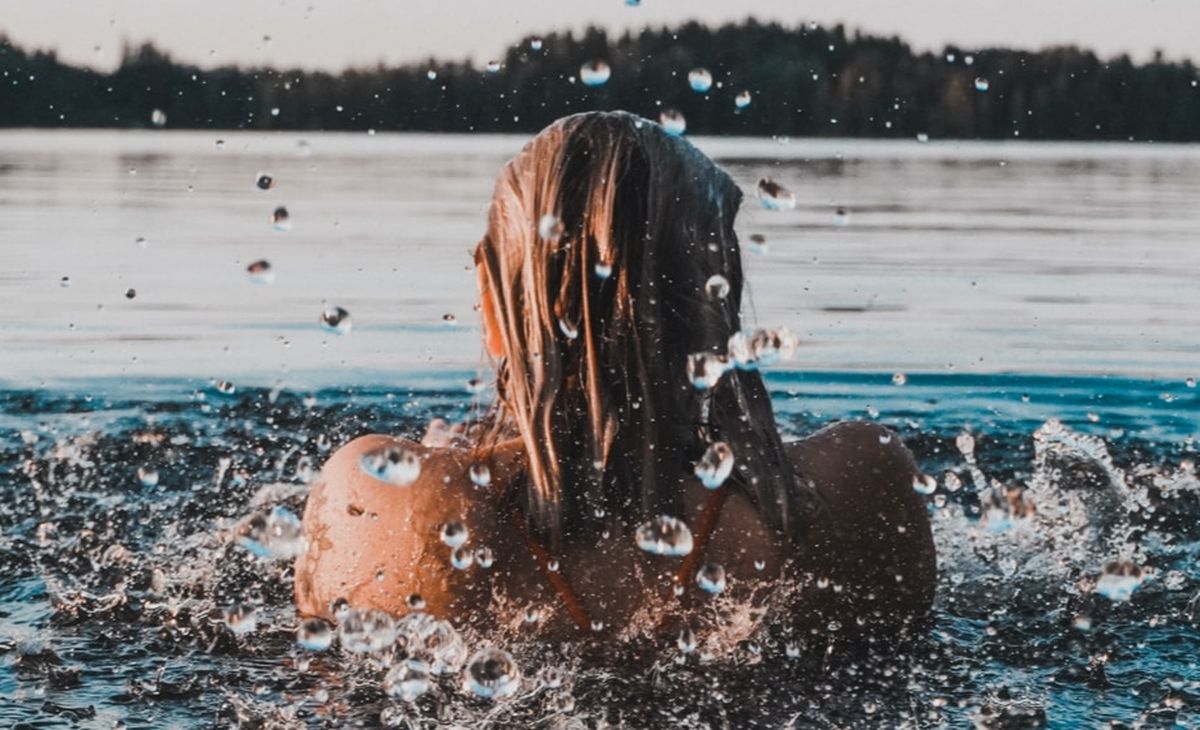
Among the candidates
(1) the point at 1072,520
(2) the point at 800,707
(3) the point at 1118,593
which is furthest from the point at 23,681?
(1) the point at 1072,520

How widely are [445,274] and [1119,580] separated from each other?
10.8m

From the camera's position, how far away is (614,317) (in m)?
3.52

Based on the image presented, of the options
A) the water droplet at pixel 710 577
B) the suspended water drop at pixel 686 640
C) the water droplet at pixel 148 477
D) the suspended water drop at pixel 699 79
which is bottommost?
the water droplet at pixel 148 477

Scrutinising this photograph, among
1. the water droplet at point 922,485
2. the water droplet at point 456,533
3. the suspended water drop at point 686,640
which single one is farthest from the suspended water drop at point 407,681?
the water droplet at point 922,485

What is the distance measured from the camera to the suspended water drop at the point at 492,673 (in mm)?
3559

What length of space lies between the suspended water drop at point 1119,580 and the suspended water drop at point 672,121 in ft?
5.65

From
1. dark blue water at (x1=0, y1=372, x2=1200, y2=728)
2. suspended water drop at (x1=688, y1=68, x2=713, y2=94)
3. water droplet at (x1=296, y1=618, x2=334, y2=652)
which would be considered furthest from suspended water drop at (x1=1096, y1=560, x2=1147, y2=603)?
water droplet at (x1=296, y1=618, x2=334, y2=652)

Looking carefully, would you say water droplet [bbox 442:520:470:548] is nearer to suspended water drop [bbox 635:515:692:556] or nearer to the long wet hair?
the long wet hair

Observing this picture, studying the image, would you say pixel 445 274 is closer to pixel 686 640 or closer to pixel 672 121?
pixel 672 121

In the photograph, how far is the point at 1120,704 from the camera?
3930 millimetres

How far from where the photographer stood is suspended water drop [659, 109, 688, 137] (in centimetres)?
371

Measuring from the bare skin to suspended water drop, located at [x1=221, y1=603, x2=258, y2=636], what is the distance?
1.97ft

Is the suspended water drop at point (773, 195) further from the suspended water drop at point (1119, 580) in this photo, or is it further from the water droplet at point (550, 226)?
the suspended water drop at point (1119, 580)

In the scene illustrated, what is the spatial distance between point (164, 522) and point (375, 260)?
10092 mm
